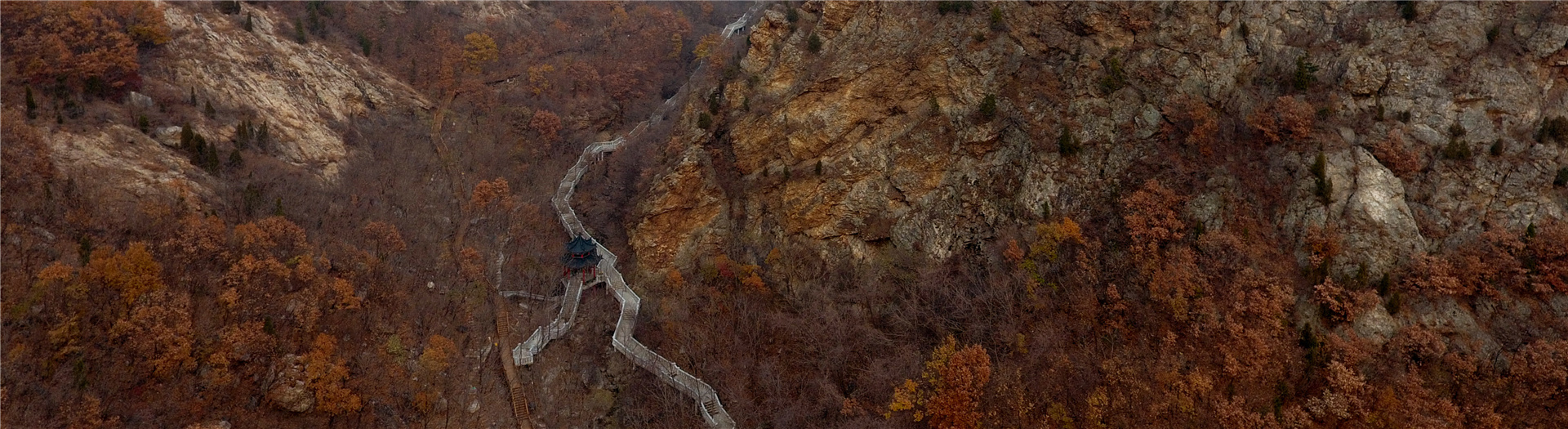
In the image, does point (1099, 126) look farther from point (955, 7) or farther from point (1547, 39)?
point (1547, 39)

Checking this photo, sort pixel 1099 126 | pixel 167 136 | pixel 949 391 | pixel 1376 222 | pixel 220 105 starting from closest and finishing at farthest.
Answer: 1. pixel 1376 222
2. pixel 949 391
3. pixel 1099 126
4. pixel 167 136
5. pixel 220 105

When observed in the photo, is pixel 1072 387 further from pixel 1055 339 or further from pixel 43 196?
pixel 43 196

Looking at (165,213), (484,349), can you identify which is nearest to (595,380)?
(484,349)

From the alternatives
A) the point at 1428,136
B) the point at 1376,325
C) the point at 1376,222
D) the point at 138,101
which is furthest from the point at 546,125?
the point at 1428,136

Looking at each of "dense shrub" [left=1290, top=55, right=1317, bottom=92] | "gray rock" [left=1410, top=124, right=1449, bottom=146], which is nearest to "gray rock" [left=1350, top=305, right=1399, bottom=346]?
"gray rock" [left=1410, top=124, right=1449, bottom=146]

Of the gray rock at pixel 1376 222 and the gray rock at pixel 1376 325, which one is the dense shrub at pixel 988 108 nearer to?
the gray rock at pixel 1376 222
